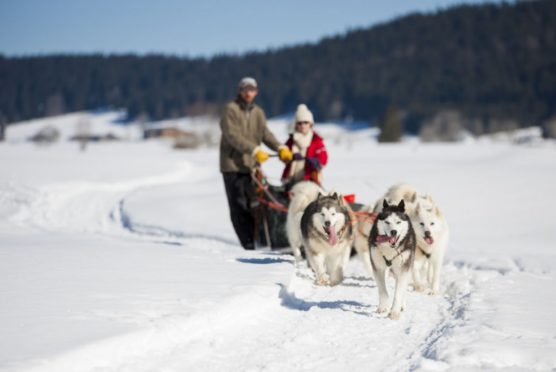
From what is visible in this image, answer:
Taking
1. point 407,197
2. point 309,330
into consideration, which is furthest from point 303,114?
point 309,330

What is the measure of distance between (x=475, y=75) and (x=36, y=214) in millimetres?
127572

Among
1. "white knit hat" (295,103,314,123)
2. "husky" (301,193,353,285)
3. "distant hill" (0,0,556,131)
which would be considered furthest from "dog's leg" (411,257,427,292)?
"distant hill" (0,0,556,131)

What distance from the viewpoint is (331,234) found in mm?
5414

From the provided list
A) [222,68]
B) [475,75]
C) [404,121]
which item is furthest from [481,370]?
[222,68]

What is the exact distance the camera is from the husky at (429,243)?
5.34m

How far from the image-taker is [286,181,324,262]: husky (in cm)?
622

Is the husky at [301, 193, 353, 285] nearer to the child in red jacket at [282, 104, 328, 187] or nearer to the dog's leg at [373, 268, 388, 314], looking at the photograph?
the dog's leg at [373, 268, 388, 314]

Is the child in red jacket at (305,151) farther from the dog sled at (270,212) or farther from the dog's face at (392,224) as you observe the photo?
the dog's face at (392,224)

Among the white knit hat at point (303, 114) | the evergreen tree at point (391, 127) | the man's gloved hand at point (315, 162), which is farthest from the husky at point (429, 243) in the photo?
the evergreen tree at point (391, 127)

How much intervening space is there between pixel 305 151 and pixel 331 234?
1.75 metres

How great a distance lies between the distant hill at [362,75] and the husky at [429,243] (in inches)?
4031

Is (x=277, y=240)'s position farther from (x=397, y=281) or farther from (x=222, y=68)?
(x=222, y=68)

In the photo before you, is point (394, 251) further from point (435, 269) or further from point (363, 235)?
point (363, 235)

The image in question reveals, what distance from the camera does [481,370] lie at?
10.4 feet
